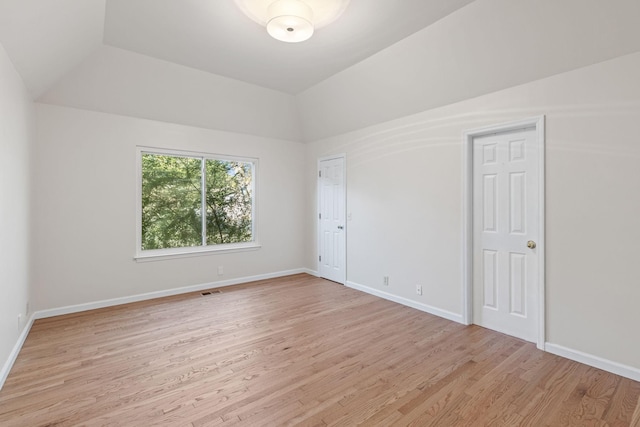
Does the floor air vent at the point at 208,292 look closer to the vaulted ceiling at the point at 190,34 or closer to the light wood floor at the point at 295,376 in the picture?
the light wood floor at the point at 295,376

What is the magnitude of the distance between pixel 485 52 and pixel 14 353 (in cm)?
491

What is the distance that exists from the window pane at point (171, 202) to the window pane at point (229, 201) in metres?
0.19

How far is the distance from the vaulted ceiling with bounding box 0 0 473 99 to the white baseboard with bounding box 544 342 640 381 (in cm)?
307

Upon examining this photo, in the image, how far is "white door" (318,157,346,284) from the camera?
495cm

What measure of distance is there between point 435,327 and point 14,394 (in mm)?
3533

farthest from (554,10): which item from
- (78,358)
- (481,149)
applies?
(78,358)

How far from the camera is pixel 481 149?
327 centimetres

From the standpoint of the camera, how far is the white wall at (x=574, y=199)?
2.34m

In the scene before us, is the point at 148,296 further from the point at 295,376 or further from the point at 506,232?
the point at 506,232

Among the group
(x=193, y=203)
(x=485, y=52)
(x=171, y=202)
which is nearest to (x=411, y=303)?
(x=485, y=52)

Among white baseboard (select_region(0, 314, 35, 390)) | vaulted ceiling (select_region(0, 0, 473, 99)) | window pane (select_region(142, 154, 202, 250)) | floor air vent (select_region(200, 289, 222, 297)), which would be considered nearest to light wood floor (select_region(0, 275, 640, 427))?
white baseboard (select_region(0, 314, 35, 390))

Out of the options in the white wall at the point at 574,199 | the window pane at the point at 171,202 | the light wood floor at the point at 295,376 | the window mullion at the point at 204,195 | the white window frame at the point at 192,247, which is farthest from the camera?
the window mullion at the point at 204,195

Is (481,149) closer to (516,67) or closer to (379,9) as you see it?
(516,67)

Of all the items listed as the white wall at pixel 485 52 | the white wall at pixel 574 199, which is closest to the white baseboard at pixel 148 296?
the white wall at pixel 574 199
